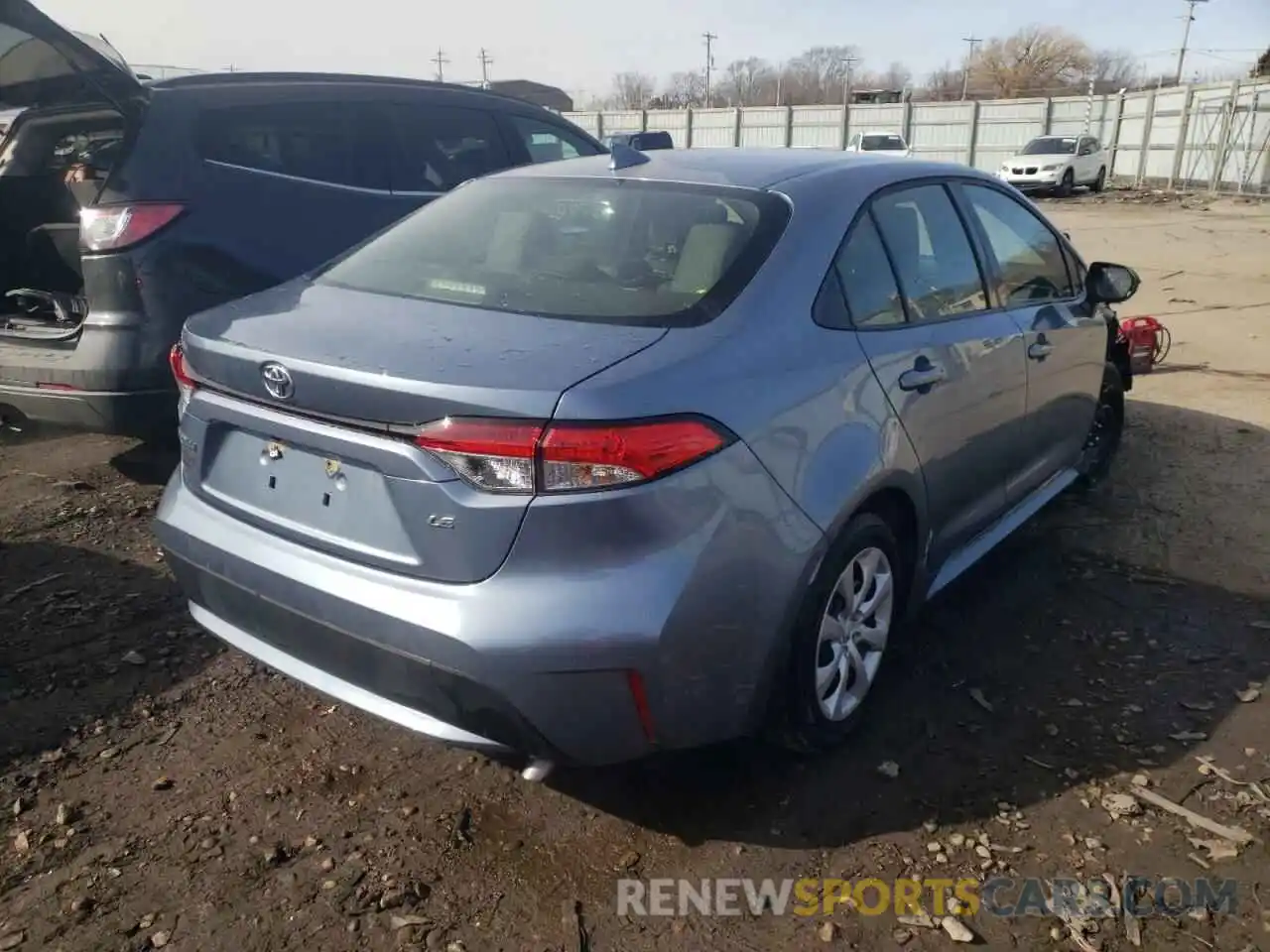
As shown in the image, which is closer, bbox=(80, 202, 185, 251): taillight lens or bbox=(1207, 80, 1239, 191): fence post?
bbox=(80, 202, 185, 251): taillight lens

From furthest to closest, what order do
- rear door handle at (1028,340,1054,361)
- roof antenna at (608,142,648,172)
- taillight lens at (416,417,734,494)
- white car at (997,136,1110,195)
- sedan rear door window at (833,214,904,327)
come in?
white car at (997,136,1110,195) → rear door handle at (1028,340,1054,361) → roof antenna at (608,142,648,172) → sedan rear door window at (833,214,904,327) → taillight lens at (416,417,734,494)

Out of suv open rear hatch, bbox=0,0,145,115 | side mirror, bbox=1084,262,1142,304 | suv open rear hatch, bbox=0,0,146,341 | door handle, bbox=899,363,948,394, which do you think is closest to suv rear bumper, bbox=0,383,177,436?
suv open rear hatch, bbox=0,0,146,341

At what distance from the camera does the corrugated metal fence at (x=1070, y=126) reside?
2509 cm

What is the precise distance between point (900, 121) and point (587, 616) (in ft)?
129

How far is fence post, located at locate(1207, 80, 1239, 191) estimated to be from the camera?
82.4ft

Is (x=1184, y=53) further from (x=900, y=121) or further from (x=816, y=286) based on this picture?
(x=816, y=286)

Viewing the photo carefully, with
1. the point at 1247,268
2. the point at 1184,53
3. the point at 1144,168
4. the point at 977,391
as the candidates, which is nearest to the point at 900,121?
the point at 1144,168

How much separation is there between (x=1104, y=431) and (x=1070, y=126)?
33517mm

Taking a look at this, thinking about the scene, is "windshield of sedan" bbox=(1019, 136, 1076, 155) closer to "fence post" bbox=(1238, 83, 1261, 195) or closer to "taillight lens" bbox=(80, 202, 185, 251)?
"fence post" bbox=(1238, 83, 1261, 195)

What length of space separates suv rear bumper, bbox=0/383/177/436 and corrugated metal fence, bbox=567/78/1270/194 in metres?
19.8

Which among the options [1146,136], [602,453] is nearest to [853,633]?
[602,453]

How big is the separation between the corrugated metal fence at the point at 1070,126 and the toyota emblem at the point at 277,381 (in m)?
21.1

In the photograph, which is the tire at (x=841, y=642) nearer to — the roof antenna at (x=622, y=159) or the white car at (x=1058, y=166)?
the roof antenna at (x=622, y=159)

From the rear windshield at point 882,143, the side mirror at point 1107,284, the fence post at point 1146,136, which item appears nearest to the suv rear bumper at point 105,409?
the side mirror at point 1107,284
